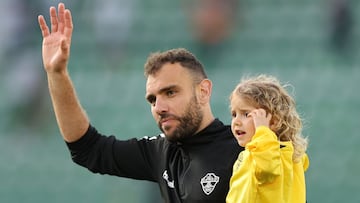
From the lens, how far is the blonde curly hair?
4090 mm

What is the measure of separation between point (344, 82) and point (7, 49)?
3.48 metres

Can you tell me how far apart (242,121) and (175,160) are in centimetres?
70

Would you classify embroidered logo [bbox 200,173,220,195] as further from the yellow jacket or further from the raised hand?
the raised hand

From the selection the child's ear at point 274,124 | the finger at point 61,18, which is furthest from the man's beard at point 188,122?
the finger at point 61,18

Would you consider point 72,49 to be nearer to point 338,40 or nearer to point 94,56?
point 94,56

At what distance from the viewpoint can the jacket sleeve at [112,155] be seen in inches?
195

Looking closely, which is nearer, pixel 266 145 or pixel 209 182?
pixel 266 145

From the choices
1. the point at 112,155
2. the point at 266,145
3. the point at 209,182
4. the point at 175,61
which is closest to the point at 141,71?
the point at 112,155

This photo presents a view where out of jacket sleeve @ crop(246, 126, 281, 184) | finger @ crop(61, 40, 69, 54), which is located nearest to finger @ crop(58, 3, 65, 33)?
finger @ crop(61, 40, 69, 54)

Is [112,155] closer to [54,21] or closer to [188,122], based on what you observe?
[188,122]

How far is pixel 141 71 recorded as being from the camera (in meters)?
9.95

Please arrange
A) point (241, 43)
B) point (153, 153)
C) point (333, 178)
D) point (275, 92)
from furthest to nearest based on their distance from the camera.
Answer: point (241, 43), point (333, 178), point (153, 153), point (275, 92)

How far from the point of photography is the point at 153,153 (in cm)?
489

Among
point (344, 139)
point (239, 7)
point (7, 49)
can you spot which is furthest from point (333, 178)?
point (7, 49)
